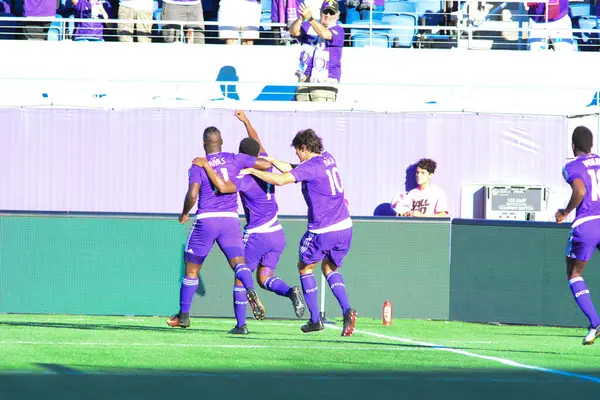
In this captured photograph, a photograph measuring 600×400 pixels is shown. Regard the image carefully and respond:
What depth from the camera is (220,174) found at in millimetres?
11641

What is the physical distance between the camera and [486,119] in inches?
733

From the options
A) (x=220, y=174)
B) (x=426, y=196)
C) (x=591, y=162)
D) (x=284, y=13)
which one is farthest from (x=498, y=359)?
(x=284, y=13)

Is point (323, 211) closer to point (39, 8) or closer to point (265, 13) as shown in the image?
point (39, 8)

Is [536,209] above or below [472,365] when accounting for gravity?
above

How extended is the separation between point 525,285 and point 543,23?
8.01 m

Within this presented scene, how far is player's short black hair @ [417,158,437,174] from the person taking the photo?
17.6 m

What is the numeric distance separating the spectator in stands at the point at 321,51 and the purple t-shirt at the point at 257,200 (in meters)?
6.24

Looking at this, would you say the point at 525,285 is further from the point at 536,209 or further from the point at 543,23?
the point at 543,23

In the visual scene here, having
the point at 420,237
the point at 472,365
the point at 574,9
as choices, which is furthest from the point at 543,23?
the point at 472,365

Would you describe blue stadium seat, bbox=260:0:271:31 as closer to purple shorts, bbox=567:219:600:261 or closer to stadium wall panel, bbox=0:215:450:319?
stadium wall panel, bbox=0:215:450:319

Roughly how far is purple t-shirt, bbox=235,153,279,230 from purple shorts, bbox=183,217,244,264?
0.88 metres

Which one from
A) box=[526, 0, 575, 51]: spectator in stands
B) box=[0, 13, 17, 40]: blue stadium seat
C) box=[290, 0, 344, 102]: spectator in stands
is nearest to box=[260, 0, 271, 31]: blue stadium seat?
box=[290, 0, 344, 102]: spectator in stands

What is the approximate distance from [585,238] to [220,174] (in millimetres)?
3823

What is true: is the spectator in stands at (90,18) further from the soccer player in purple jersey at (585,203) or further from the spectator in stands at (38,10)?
the soccer player in purple jersey at (585,203)
